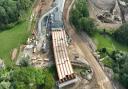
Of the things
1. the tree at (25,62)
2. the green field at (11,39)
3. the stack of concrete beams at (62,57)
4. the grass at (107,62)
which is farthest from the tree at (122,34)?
the tree at (25,62)

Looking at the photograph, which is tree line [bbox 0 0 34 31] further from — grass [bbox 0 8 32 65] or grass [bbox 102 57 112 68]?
grass [bbox 102 57 112 68]

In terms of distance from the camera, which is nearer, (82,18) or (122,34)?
(82,18)

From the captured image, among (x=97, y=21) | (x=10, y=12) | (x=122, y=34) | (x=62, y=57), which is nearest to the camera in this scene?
(x=62, y=57)

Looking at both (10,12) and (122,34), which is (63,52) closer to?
(122,34)

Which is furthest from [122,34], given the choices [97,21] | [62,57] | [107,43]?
[62,57]

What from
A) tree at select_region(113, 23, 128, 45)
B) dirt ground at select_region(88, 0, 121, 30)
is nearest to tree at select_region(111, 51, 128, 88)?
tree at select_region(113, 23, 128, 45)

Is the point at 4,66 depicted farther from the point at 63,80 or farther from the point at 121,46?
the point at 121,46
